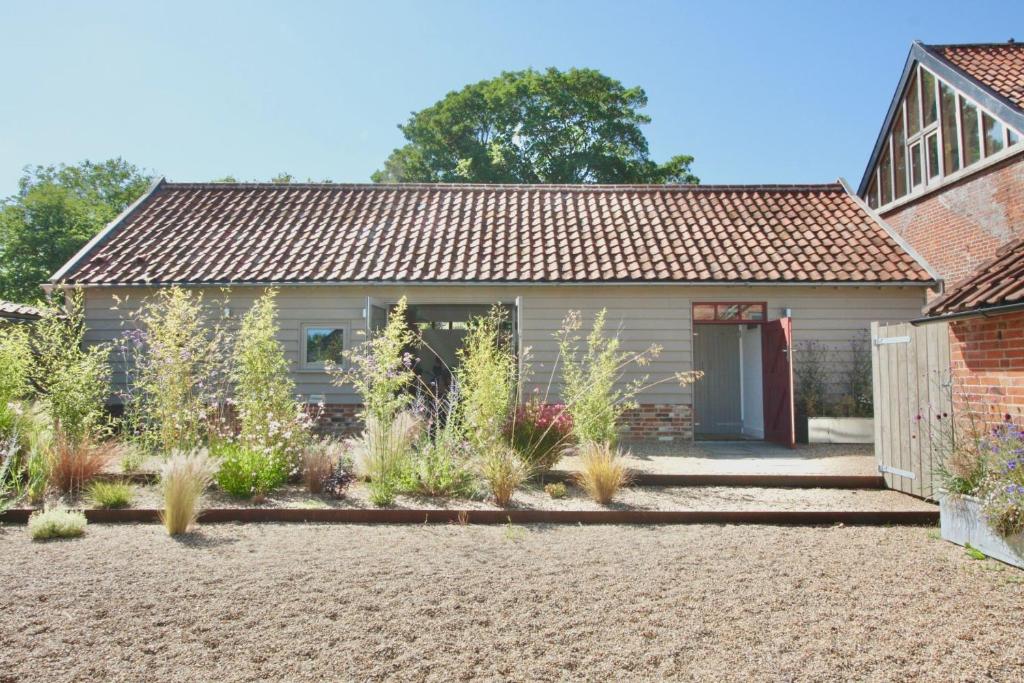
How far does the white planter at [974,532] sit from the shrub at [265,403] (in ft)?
20.5

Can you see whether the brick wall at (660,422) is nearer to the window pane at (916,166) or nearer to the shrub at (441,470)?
the shrub at (441,470)

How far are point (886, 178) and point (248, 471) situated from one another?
16.4m

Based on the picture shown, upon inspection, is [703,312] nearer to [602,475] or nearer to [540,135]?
[602,475]

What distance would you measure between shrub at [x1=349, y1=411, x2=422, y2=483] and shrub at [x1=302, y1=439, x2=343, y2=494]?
9.3 inches

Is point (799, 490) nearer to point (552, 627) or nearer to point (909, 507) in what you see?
point (909, 507)

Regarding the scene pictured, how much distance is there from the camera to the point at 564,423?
25.8ft

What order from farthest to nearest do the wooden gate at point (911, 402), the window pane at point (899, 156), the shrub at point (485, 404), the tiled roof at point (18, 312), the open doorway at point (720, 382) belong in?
the window pane at point (899, 156), the open doorway at point (720, 382), the tiled roof at point (18, 312), the shrub at point (485, 404), the wooden gate at point (911, 402)

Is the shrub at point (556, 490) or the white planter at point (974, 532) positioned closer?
the white planter at point (974, 532)

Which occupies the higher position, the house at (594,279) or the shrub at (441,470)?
the house at (594,279)

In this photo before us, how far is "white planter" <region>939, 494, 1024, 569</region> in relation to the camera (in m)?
4.64

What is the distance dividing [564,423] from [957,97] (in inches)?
468

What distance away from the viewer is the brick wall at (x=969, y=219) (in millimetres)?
11992

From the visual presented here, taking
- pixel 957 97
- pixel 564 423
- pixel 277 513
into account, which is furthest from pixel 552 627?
pixel 957 97

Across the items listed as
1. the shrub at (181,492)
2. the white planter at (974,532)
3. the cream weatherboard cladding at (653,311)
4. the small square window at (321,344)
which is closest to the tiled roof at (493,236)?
the cream weatherboard cladding at (653,311)
